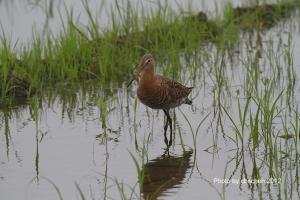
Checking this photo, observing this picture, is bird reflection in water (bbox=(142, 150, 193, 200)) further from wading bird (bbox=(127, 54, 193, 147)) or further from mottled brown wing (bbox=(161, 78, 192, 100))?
mottled brown wing (bbox=(161, 78, 192, 100))

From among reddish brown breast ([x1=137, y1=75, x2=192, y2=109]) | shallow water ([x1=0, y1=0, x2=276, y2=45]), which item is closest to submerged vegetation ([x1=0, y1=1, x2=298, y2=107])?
shallow water ([x1=0, y1=0, x2=276, y2=45])

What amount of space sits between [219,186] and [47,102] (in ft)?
10.0

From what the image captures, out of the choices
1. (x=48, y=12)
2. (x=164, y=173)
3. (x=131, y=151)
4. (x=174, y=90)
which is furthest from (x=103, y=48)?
(x=164, y=173)

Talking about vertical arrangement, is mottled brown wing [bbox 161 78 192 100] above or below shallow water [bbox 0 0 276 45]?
below

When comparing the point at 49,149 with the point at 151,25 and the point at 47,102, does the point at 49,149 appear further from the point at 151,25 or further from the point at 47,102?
the point at 151,25

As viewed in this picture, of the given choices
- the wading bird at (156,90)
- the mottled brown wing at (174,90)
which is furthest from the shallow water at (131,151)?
the mottled brown wing at (174,90)

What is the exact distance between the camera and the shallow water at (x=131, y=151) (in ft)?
19.7

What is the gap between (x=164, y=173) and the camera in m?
6.50

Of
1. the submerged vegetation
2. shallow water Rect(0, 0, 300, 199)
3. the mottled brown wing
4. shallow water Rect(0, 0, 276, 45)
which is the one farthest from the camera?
shallow water Rect(0, 0, 276, 45)

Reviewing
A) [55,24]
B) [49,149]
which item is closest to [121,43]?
[55,24]

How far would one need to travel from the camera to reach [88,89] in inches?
351

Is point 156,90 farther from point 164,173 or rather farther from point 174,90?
point 164,173

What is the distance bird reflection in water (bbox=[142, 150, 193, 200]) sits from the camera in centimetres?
605

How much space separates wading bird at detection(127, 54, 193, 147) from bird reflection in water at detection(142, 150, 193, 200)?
1.49ft
